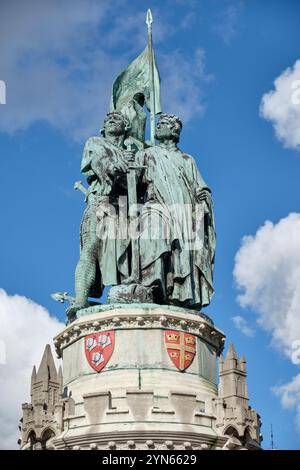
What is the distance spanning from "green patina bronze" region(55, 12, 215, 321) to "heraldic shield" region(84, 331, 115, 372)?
3.90 feet

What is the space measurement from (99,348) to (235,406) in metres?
4.07

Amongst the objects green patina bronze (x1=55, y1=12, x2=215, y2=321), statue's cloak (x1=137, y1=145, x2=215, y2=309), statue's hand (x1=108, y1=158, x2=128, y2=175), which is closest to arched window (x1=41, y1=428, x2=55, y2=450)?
green patina bronze (x1=55, y1=12, x2=215, y2=321)

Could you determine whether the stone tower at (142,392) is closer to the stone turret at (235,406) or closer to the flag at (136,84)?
the stone turret at (235,406)

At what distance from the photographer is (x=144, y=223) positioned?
91.6 feet

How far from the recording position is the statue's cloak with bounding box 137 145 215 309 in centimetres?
2747

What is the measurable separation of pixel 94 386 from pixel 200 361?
313 centimetres

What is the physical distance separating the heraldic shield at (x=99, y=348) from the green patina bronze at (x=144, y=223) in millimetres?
1188

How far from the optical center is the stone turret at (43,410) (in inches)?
985

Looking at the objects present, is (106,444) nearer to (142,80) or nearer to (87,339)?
(87,339)

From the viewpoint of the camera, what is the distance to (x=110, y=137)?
97.9 ft

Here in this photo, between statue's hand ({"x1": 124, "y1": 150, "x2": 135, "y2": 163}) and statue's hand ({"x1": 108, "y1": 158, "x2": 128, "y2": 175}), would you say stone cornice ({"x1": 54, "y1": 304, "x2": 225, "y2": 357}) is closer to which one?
statue's hand ({"x1": 108, "y1": 158, "x2": 128, "y2": 175})

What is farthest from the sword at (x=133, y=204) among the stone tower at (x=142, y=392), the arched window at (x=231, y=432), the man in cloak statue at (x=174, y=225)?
the arched window at (x=231, y=432)

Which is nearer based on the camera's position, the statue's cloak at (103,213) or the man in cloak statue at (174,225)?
the man in cloak statue at (174,225)
